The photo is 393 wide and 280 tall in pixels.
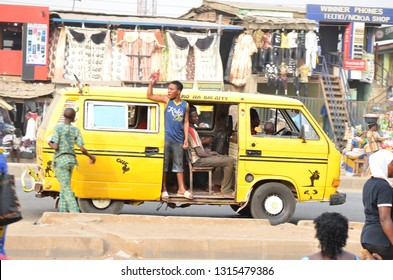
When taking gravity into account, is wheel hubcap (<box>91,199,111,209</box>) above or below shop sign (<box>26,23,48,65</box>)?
below

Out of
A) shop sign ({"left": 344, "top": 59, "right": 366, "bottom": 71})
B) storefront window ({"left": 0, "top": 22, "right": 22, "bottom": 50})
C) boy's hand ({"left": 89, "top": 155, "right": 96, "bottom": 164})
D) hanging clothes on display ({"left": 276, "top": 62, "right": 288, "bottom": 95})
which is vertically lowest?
boy's hand ({"left": 89, "top": 155, "right": 96, "bottom": 164})

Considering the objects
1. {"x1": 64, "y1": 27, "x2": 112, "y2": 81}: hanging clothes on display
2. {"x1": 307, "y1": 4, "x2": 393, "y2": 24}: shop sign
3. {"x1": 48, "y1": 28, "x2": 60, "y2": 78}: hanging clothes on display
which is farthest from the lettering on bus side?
{"x1": 307, "y1": 4, "x2": 393, "y2": 24}: shop sign

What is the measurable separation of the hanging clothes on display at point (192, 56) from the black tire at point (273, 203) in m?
16.8

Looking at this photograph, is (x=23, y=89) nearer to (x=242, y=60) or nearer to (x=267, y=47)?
(x=242, y=60)

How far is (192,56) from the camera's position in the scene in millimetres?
28406

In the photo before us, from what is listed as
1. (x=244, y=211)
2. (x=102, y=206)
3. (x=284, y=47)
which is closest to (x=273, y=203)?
(x=244, y=211)

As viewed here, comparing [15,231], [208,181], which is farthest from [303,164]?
[15,231]

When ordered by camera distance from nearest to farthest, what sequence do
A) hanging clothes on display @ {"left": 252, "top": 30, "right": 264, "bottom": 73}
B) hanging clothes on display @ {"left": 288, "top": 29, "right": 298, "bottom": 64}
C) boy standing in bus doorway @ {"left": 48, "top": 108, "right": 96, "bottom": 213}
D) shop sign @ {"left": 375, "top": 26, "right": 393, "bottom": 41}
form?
boy standing in bus doorway @ {"left": 48, "top": 108, "right": 96, "bottom": 213} → hanging clothes on display @ {"left": 252, "top": 30, "right": 264, "bottom": 73} → hanging clothes on display @ {"left": 288, "top": 29, "right": 298, "bottom": 64} → shop sign @ {"left": 375, "top": 26, "right": 393, "bottom": 41}

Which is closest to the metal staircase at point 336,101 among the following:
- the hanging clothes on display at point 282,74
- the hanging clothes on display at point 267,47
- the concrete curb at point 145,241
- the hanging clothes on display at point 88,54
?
the hanging clothes on display at point 282,74

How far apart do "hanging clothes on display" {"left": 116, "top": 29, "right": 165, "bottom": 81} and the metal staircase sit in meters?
6.42

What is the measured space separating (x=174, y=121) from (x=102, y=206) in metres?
1.55

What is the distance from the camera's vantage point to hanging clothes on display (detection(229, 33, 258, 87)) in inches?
1126

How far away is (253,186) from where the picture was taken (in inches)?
466

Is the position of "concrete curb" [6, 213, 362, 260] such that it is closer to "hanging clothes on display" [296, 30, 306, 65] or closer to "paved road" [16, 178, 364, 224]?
"paved road" [16, 178, 364, 224]
